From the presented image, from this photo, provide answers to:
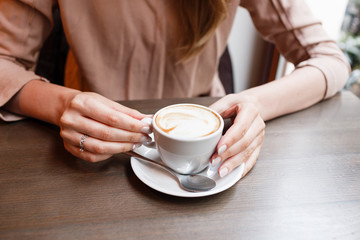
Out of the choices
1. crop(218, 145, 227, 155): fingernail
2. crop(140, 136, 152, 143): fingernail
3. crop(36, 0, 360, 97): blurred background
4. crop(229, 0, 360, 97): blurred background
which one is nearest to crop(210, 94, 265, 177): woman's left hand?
crop(218, 145, 227, 155): fingernail

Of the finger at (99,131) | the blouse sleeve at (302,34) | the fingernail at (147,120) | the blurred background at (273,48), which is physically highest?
the fingernail at (147,120)

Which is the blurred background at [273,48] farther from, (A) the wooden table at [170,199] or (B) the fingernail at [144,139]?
(B) the fingernail at [144,139]

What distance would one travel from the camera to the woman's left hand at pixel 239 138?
53 centimetres

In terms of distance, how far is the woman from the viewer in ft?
1.82

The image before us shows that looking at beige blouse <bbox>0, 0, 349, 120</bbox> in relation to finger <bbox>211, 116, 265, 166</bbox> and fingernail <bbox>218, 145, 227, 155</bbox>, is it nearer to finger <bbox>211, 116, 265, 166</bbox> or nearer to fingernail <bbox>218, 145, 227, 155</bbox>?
finger <bbox>211, 116, 265, 166</bbox>

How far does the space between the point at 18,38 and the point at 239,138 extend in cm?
67

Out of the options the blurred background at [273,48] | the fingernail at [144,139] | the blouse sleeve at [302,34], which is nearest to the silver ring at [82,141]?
the fingernail at [144,139]

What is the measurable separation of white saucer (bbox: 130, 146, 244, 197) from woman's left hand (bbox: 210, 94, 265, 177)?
0.6 inches

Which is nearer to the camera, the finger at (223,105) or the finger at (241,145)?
the finger at (241,145)

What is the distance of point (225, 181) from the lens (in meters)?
0.52

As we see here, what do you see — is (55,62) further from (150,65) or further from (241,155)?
(241,155)

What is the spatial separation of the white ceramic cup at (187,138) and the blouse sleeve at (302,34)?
1.70 ft

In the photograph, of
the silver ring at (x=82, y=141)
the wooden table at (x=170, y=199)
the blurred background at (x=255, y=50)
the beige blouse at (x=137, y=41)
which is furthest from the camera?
the blurred background at (x=255, y=50)

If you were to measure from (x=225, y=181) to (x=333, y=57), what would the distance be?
2.19 feet
